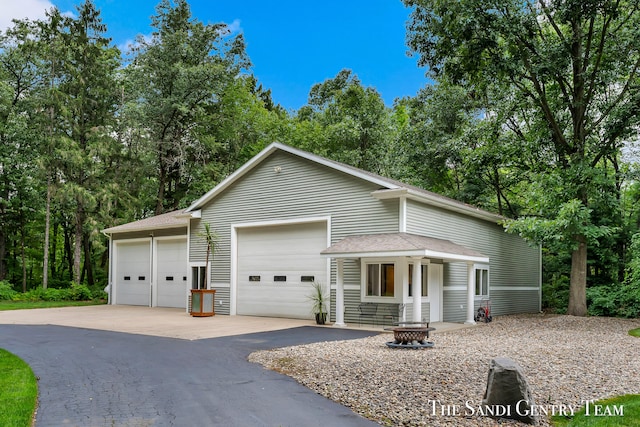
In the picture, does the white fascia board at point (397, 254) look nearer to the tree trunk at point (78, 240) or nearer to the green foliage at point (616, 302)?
the green foliage at point (616, 302)

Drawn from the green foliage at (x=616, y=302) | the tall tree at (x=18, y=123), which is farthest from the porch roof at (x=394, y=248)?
the tall tree at (x=18, y=123)

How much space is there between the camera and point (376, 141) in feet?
103

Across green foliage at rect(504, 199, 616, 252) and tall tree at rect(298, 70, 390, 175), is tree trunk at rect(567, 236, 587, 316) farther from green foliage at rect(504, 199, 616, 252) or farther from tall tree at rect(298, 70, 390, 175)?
tall tree at rect(298, 70, 390, 175)

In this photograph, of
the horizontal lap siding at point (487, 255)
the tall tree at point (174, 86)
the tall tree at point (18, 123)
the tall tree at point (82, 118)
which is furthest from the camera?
the tall tree at point (174, 86)

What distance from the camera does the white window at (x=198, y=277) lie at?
1870 centimetres

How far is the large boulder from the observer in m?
5.27

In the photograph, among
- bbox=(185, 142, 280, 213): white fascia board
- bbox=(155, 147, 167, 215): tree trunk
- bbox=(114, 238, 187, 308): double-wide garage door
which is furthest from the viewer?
bbox=(155, 147, 167, 215): tree trunk

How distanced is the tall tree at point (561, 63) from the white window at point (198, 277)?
35.8 ft

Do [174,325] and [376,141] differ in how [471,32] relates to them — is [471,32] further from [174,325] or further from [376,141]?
[376,141]

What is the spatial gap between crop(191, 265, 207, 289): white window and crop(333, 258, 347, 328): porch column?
6.32 m

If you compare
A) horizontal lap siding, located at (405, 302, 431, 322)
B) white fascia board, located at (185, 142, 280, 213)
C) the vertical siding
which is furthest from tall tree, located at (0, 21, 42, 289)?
horizontal lap siding, located at (405, 302, 431, 322)

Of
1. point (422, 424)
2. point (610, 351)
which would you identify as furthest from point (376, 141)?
point (422, 424)

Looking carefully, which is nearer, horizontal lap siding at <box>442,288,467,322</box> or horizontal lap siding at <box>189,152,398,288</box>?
horizontal lap siding at <box>189,152,398,288</box>

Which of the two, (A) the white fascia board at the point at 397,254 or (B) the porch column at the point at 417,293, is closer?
(A) the white fascia board at the point at 397,254
